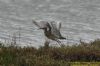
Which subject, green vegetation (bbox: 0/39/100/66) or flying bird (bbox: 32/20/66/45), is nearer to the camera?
green vegetation (bbox: 0/39/100/66)

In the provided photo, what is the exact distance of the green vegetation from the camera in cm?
1283

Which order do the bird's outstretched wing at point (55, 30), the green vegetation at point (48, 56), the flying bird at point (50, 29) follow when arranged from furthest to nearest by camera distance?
the bird's outstretched wing at point (55, 30) → the flying bird at point (50, 29) → the green vegetation at point (48, 56)

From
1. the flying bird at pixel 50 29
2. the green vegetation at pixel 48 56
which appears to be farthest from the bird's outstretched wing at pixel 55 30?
the green vegetation at pixel 48 56

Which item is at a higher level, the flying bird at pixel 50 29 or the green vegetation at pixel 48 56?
the flying bird at pixel 50 29

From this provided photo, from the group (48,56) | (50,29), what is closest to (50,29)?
(50,29)

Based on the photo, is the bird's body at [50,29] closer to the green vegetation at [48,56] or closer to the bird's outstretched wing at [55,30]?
the bird's outstretched wing at [55,30]

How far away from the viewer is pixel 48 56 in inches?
553

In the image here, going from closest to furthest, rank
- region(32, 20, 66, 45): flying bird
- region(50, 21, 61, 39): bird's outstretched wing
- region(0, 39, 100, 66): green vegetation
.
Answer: region(0, 39, 100, 66): green vegetation < region(32, 20, 66, 45): flying bird < region(50, 21, 61, 39): bird's outstretched wing

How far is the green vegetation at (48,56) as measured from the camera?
12.8m

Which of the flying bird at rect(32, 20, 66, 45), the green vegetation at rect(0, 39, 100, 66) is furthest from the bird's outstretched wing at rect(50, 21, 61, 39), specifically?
the green vegetation at rect(0, 39, 100, 66)

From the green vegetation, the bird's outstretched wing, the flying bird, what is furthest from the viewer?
the bird's outstretched wing

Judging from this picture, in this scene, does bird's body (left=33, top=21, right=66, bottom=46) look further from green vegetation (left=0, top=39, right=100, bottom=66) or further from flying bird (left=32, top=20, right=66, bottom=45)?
green vegetation (left=0, top=39, right=100, bottom=66)

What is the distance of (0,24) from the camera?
24781 mm

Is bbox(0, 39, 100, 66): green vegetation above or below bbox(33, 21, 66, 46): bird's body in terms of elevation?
below
